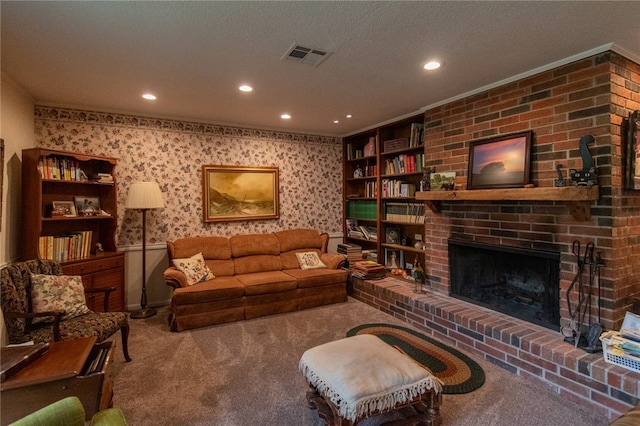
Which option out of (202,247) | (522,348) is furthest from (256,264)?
(522,348)

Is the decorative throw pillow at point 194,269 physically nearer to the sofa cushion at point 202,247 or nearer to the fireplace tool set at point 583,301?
the sofa cushion at point 202,247

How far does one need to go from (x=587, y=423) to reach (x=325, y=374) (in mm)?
1635

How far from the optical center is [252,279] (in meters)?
3.93

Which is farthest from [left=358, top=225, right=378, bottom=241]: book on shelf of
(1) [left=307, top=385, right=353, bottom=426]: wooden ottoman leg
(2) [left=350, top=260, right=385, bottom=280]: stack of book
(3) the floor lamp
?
(1) [left=307, top=385, right=353, bottom=426]: wooden ottoman leg

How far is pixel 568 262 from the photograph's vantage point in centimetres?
254

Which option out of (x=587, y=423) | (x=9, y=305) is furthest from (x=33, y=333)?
(x=587, y=423)

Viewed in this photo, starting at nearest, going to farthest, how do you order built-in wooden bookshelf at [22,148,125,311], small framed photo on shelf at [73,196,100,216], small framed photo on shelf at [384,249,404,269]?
built-in wooden bookshelf at [22,148,125,311]
small framed photo on shelf at [73,196,100,216]
small framed photo on shelf at [384,249,404,269]

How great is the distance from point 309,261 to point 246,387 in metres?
2.28

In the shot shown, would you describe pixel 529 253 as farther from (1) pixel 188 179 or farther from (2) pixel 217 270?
(1) pixel 188 179

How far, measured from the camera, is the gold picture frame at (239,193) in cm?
445

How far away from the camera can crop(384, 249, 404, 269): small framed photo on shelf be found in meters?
4.63

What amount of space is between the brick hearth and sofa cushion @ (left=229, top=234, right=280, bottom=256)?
1.68 meters

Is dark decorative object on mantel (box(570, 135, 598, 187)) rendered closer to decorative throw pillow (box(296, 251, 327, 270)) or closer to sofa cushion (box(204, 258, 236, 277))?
decorative throw pillow (box(296, 251, 327, 270))

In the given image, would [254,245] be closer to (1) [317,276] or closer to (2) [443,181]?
(1) [317,276]
